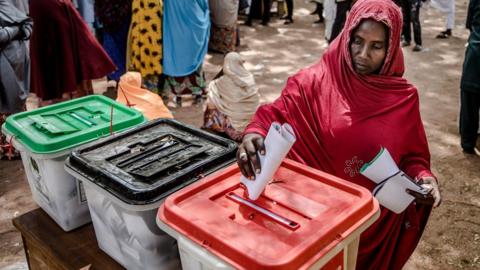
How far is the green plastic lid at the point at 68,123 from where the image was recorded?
69.9 inches

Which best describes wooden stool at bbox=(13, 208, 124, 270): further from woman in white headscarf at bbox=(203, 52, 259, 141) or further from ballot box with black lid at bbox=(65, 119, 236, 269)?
woman in white headscarf at bbox=(203, 52, 259, 141)

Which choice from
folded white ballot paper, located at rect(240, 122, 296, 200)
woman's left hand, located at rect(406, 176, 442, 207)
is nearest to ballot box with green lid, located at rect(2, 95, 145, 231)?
folded white ballot paper, located at rect(240, 122, 296, 200)

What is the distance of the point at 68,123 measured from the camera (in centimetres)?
195

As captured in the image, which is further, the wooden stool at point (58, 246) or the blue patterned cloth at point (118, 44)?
the blue patterned cloth at point (118, 44)

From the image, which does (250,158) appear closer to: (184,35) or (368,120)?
(368,120)

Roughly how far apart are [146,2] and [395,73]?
3803 mm

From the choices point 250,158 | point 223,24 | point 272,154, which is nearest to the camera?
point 272,154

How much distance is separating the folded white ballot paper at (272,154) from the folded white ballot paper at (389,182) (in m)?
0.50

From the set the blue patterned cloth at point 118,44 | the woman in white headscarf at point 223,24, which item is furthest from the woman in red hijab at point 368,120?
the woman in white headscarf at point 223,24

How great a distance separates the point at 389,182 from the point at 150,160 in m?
0.85

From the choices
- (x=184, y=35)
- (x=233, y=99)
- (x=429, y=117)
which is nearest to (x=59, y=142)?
(x=233, y=99)

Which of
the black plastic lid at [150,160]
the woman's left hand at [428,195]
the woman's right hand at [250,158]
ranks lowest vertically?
the woman's left hand at [428,195]

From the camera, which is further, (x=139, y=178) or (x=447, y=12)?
(x=447, y=12)

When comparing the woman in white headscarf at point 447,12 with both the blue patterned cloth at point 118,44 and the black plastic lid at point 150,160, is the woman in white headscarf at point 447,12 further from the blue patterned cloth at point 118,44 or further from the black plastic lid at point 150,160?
the black plastic lid at point 150,160
